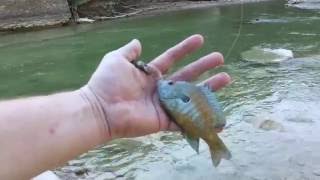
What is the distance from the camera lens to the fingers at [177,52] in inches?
85.7

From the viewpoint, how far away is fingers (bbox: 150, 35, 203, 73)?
2.18 metres

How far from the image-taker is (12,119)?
1659 millimetres

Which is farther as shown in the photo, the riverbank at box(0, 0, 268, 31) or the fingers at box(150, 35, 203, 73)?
the riverbank at box(0, 0, 268, 31)

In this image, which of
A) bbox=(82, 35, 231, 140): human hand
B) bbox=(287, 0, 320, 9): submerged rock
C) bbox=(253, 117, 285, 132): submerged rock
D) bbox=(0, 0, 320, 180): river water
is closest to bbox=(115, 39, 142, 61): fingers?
bbox=(82, 35, 231, 140): human hand

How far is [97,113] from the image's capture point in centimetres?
187

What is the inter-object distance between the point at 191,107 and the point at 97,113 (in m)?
0.36

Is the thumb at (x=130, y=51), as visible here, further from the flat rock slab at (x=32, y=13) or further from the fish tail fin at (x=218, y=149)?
the flat rock slab at (x=32, y=13)

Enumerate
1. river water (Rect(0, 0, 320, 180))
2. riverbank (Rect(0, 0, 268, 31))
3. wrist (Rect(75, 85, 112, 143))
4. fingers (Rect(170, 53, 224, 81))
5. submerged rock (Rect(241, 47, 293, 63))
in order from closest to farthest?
wrist (Rect(75, 85, 112, 143))
fingers (Rect(170, 53, 224, 81))
river water (Rect(0, 0, 320, 180))
submerged rock (Rect(241, 47, 293, 63))
riverbank (Rect(0, 0, 268, 31))

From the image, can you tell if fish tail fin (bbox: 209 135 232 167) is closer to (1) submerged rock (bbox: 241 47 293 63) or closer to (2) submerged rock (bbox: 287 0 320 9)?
(1) submerged rock (bbox: 241 47 293 63)

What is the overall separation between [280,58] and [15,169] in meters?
6.72

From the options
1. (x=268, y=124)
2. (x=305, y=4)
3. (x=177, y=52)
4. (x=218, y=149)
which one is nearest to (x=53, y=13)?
(x=305, y=4)

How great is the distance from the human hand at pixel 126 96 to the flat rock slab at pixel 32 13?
13974 millimetres

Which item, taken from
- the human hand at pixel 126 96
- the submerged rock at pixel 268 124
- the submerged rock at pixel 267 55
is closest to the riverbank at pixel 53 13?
the submerged rock at pixel 267 55

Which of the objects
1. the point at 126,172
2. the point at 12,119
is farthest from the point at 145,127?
the point at 126,172
